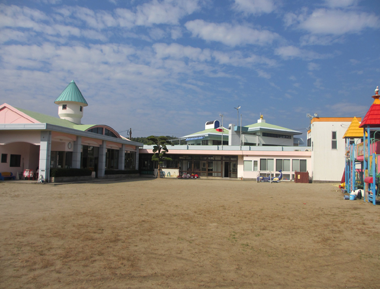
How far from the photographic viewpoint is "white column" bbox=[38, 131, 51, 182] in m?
19.3

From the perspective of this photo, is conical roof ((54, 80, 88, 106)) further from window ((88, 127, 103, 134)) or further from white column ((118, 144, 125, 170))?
white column ((118, 144, 125, 170))

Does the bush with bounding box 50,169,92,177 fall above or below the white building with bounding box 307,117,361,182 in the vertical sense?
below

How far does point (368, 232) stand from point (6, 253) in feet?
26.3

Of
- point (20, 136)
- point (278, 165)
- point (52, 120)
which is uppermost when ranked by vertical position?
point (52, 120)

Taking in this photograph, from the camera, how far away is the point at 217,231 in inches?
275

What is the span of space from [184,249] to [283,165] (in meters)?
28.8

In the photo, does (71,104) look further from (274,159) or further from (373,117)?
(373,117)

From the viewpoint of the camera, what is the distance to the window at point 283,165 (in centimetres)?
3206

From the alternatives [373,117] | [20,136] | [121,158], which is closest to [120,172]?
[121,158]

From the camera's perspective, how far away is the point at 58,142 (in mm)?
22438

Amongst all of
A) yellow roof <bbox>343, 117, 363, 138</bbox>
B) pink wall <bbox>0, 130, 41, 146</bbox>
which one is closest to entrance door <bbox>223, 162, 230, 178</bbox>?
yellow roof <bbox>343, 117, 363, 138</bbox>

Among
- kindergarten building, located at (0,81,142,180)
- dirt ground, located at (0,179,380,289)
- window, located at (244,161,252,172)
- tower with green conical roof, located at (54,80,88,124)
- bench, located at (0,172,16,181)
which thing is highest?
tower with green conical roof, located at (54,80,88,124)

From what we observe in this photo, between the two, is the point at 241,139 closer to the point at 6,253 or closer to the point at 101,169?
the point at 101,169

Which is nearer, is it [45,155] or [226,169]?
[45,155]
